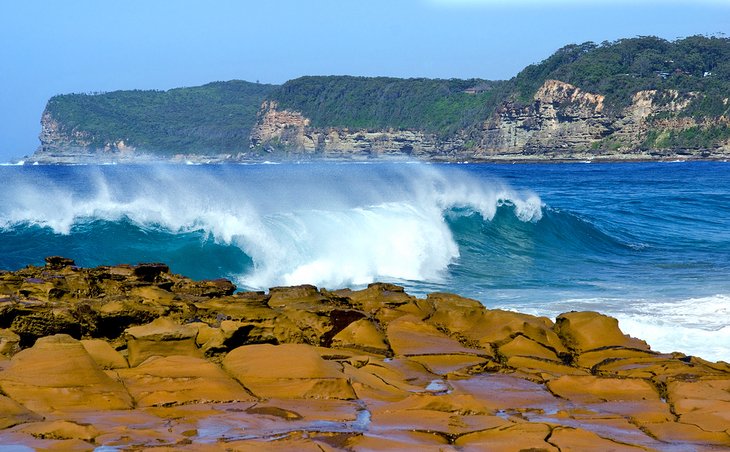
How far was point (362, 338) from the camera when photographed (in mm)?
8961

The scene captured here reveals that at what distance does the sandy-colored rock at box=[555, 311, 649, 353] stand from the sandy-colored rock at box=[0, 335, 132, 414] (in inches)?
177

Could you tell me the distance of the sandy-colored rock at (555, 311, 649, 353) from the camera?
9.30 meters

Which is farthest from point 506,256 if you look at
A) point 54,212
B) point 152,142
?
point 152,142

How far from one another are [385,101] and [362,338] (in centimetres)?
16526

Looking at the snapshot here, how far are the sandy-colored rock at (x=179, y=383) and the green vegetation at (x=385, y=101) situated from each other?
149420 mm

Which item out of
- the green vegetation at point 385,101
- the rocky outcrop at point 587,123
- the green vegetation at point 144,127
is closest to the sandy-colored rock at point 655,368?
the rocky outcrop at point 587,123

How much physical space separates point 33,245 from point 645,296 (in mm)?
12130

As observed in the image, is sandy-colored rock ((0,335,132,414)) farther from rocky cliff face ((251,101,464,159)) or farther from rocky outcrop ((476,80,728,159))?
rocky cliff face ((251,101,464,159))

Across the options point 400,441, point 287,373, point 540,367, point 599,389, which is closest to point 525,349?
point 540,367

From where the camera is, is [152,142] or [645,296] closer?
[645,296]

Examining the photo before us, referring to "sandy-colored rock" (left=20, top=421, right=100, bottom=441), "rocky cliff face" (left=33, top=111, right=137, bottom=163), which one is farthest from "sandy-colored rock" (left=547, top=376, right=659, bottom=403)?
"rocky cliff face" (left=33, top=111, right=137, bottom=163)

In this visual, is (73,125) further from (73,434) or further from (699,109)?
(73,434)

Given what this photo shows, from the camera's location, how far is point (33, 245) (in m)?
20.3

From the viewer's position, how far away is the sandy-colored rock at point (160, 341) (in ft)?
25.6
